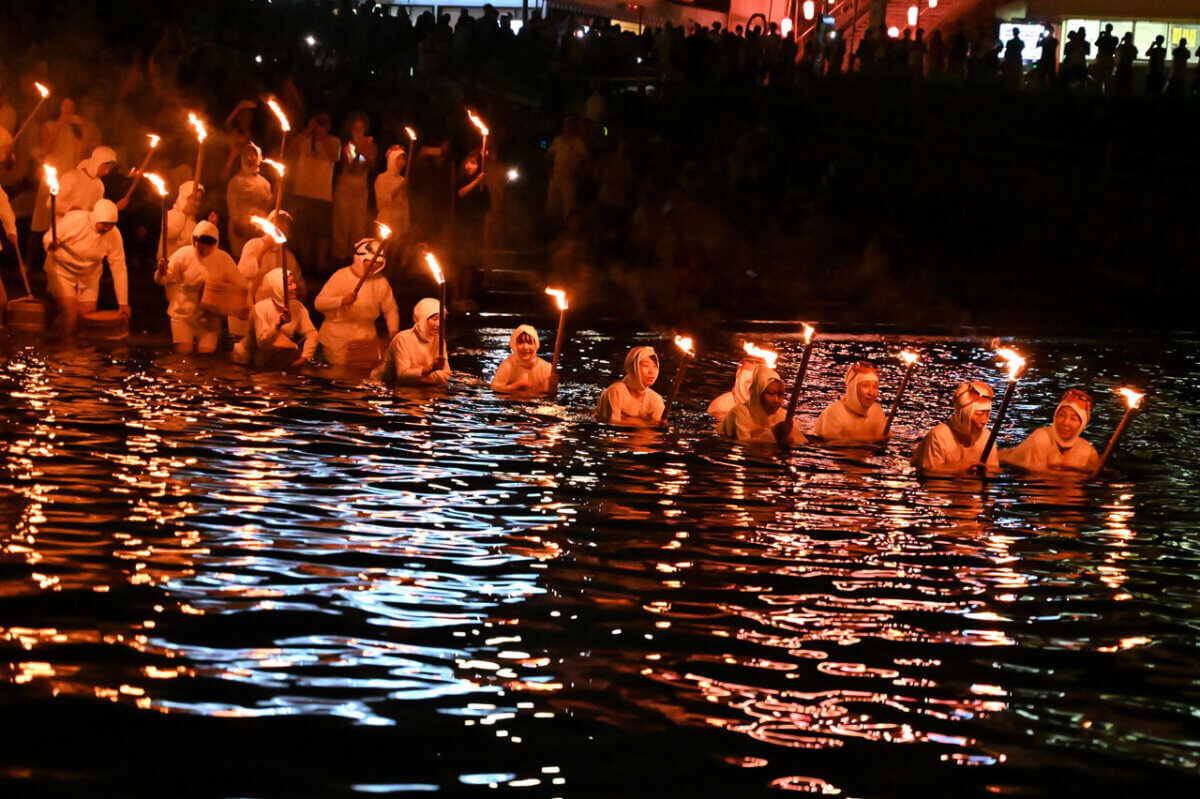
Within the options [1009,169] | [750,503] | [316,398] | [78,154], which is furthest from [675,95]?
[750,503]

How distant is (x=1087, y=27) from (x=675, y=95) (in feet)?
41.2

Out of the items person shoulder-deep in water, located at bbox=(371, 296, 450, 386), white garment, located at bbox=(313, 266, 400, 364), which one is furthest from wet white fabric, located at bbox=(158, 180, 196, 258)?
person shoulder-deep in water, located at bbox=(371, 296, 450, 386)

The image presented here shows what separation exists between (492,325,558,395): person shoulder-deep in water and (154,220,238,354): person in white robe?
11.1 feet

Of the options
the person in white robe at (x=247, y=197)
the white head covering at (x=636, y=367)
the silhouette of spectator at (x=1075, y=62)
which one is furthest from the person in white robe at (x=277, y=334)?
the silhouette of spectator at (x=1075, y=62)

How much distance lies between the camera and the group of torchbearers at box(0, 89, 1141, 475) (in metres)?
14.5

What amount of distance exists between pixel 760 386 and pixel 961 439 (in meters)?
1.70

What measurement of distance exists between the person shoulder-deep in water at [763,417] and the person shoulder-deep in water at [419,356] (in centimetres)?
288

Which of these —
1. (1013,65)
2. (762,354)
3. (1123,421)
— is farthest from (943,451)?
(1013,65)

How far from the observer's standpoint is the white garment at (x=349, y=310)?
58.1ft

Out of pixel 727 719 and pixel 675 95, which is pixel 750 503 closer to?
pixel 727 719

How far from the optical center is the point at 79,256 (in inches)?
722

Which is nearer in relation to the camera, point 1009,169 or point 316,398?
point 316,398

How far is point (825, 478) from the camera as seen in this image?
43.9 ft

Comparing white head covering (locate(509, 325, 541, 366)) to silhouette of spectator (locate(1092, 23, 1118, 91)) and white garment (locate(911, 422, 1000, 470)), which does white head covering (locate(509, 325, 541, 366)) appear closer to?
white garment (locate(911, 422, 1000, 470))
